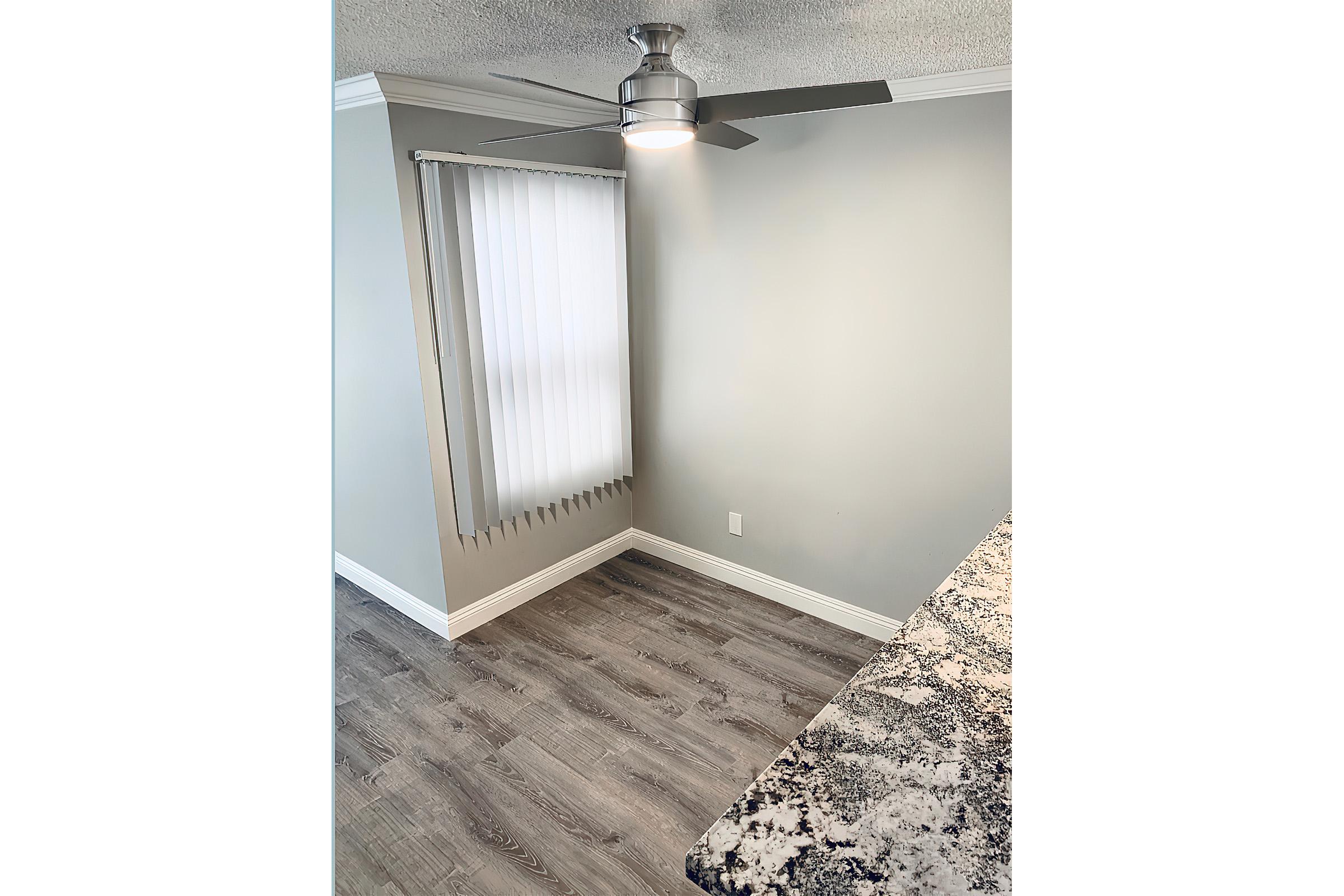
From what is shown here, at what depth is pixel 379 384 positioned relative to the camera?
283 centimetres

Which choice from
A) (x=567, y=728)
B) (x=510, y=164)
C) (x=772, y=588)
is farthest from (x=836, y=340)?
(x=567, y=728)

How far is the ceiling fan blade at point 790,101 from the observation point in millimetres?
1334

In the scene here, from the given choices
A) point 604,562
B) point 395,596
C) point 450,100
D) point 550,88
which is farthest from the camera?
point 604,562

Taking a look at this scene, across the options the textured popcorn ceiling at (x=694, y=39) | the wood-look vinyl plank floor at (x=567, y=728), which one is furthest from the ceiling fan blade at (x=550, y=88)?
the wood-look vinyl plank floor at (x=567, y=728)

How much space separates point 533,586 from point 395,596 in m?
0.60

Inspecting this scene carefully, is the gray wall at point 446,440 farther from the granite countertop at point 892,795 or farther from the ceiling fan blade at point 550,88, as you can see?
the granite countertop at point 892,795

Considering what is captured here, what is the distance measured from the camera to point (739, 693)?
250 centimetres

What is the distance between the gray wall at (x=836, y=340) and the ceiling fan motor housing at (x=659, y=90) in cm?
98

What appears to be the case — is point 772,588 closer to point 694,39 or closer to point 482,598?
point 482,598

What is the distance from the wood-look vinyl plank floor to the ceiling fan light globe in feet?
4.91

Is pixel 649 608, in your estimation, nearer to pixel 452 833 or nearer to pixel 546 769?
pixel 546 769
